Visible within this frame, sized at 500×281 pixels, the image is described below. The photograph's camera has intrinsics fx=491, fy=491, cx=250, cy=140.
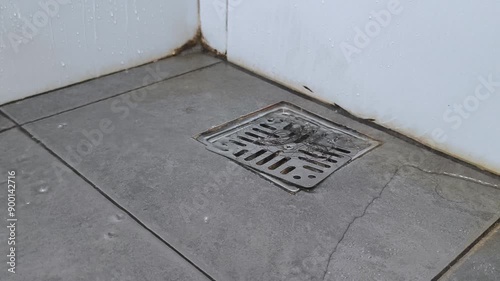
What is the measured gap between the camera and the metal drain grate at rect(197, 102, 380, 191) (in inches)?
67.9

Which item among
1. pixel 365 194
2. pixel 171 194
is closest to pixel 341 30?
pixel 365 194

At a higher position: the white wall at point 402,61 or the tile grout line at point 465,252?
the white wall at point 402,61

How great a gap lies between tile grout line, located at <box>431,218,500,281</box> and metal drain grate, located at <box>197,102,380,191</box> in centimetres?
49

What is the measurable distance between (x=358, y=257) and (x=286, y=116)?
2.82 ft

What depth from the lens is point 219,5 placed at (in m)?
2.48

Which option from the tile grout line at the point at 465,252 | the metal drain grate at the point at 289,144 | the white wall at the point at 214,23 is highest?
the white wall at the point at 214,23

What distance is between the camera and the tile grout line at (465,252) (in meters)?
1.33

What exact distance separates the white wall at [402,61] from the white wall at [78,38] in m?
0.43

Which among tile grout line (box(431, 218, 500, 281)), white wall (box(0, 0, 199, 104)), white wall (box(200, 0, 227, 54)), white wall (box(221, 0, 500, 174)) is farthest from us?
white wall (box(200, 0, 227, 54))

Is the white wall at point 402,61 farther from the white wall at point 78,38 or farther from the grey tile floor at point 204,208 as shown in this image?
the white wall at point 78,38

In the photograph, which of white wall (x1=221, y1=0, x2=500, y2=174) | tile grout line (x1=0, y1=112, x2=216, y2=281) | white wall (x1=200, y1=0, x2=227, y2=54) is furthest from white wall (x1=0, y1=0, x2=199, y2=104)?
white wall (x1=221, y1=0, x2=500, y2=174)

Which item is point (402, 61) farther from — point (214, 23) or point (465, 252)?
point (214, 23)

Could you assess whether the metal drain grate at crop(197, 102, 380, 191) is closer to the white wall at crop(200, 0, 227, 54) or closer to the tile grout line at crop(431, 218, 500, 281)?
the tile grout line at crop(431, 218, 500, 281)


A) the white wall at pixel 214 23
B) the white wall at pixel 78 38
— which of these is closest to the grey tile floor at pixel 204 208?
the white wall at pixel 78 38
